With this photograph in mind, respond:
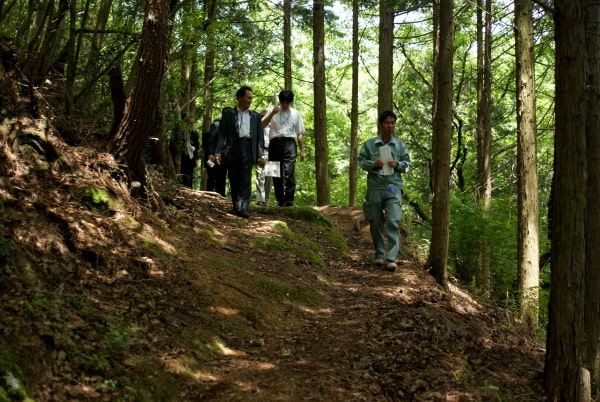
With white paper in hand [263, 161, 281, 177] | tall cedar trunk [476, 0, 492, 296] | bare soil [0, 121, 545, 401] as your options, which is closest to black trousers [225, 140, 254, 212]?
bare soil [0, 121, 545, 401]

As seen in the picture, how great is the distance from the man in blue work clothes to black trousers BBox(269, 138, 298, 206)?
2.95 metres

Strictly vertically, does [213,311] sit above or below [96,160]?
below

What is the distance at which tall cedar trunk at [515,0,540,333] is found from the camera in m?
8.17

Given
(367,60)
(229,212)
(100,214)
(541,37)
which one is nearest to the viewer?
(100,214)

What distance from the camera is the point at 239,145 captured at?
344 inches

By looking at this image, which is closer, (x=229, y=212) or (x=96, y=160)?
(x=96, y=160)

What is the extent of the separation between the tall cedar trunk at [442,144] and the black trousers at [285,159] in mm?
3645

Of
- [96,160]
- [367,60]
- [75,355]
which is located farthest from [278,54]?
[75,355]

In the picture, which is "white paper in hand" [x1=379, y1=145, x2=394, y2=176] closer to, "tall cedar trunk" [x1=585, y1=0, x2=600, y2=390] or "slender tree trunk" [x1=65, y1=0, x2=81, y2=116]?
"tall cedar trunk" [x1=585, y1=0, x2=600, y2=390]

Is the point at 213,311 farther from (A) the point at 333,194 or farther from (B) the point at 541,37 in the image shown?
(A) the point at 333,194

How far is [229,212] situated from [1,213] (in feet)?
15.8

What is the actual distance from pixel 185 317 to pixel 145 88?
2889 millimetres

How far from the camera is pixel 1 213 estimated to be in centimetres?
438

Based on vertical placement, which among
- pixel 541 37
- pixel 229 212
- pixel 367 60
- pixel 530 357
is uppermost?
pixel 367 60
